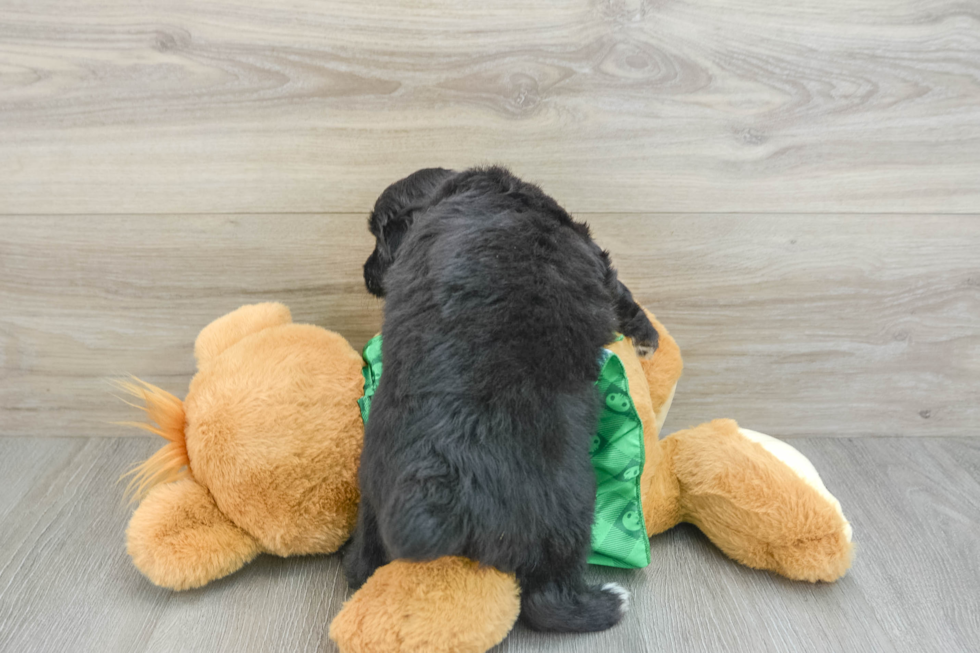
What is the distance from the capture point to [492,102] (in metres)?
0.81

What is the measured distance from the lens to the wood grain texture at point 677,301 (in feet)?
2.85

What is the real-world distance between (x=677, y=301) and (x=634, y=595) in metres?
0.40

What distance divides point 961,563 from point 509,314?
64cm

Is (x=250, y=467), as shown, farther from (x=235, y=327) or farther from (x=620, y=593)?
(x=620, y=593)

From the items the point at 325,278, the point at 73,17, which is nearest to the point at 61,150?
the point at 73,17

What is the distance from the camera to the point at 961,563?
0.74 meters

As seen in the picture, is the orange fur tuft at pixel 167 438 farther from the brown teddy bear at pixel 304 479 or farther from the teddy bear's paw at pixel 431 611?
the teddy bear's paw at pixel 431 611

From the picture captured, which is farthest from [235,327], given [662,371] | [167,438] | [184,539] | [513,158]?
[662,371]

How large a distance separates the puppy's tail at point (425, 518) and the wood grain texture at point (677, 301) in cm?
42

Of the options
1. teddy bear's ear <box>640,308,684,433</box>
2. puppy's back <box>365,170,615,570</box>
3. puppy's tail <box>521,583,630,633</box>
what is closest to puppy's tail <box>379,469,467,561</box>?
puppy's back <box>365,170,615,570</box>

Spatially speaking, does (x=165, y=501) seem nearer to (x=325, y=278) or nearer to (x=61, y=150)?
(x=325, y=278)

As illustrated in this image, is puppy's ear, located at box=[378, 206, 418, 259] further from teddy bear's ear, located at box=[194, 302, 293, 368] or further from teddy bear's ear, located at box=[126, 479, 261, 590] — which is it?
teddy bear's ear, located at box=[126, 479, 261, 590]

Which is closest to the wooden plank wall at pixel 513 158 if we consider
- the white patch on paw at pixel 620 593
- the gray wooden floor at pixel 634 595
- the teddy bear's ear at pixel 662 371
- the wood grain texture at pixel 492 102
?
the wood grain texture at pixel 492 102

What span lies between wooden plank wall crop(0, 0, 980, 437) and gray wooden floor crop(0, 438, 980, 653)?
8.4 inches
